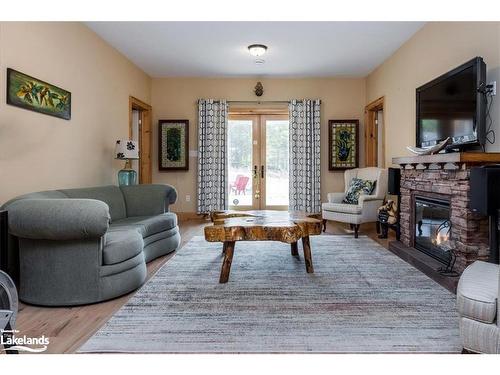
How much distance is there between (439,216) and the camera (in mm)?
3123

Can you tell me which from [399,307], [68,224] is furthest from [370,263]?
[68,224]

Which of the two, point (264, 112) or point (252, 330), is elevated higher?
point (264, 112)

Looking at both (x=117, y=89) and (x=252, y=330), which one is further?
(x=117, y=89)

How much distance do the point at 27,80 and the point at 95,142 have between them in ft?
4.45

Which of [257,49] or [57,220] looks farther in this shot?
[257,49]

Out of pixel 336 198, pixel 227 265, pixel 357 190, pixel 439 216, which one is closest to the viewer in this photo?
pixel 227 265

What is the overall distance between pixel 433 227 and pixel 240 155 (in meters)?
3.90

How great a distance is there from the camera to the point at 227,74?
235 inches

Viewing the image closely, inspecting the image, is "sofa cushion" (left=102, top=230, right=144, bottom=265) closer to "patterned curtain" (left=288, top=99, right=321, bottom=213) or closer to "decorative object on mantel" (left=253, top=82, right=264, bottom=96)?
"patterned curtain" (left=288, top=99, right=321, bottom=213)

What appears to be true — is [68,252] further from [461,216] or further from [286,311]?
[461,216]

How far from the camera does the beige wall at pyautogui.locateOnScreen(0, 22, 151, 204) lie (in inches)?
107

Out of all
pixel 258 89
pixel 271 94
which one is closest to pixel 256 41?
pixel 258 89

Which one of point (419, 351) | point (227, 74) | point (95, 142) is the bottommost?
point (419, 351)

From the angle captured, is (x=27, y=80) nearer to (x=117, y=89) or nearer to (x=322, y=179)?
(x=117, y=89)
